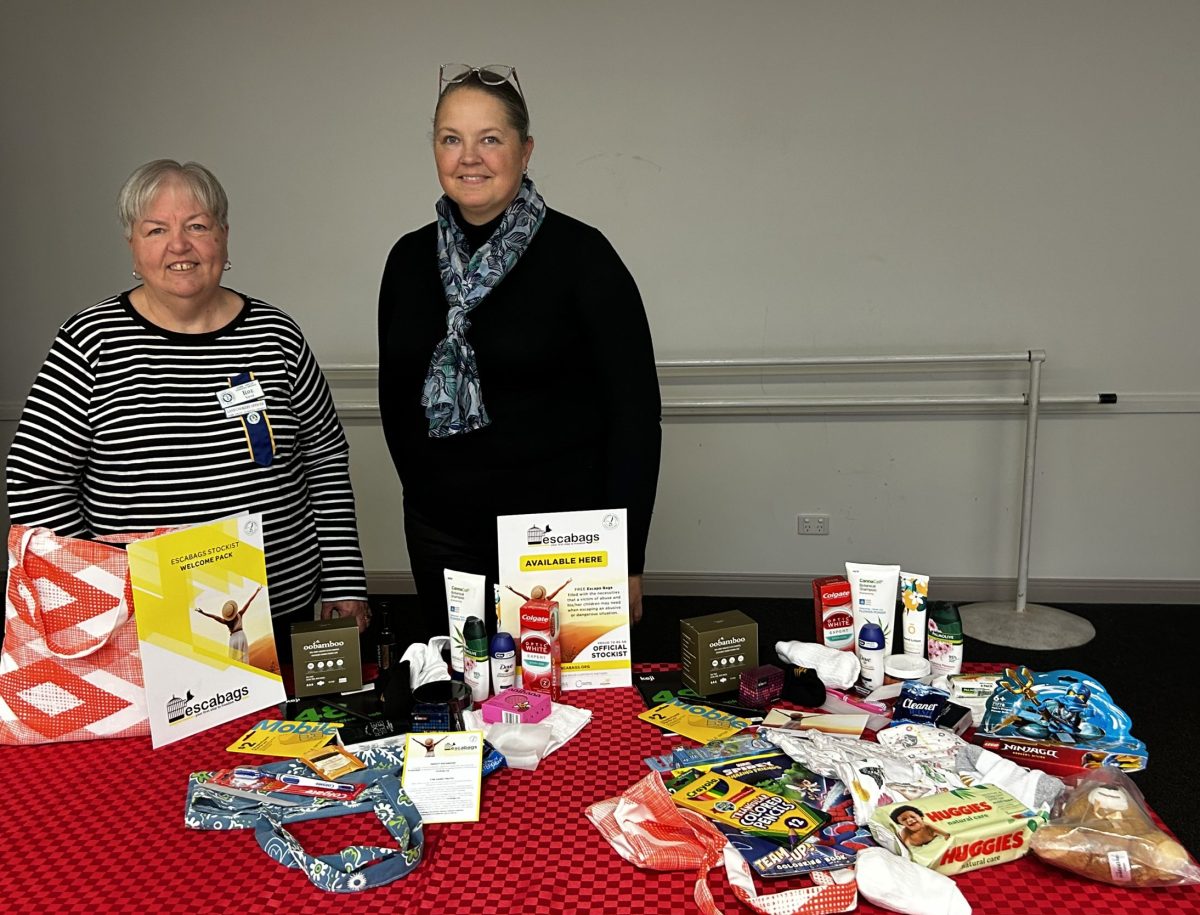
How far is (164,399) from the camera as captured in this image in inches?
66.5

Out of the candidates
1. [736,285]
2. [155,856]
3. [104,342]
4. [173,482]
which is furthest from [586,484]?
[736,285]

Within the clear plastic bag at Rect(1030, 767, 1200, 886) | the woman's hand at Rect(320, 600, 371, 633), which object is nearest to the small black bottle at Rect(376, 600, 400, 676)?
the woman's hand at Rect(320, 600, 371, 633)

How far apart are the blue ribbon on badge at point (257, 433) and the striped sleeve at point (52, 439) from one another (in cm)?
23

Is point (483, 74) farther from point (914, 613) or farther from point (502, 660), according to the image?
point (914, 613)

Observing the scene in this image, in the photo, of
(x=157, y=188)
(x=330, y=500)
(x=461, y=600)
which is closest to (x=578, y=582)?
(x=461, y=600)

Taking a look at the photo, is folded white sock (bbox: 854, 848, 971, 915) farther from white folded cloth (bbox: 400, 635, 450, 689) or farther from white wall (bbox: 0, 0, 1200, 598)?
white wall (bbox: 0, 0, 1200, 598)

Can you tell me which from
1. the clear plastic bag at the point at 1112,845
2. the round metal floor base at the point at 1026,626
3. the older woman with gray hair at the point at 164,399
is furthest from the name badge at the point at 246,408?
the round metal floor base at the point at 1026,626

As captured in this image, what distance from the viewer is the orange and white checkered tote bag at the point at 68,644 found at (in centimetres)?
145

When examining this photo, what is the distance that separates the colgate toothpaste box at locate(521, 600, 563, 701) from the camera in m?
1.61

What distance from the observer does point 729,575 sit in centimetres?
424

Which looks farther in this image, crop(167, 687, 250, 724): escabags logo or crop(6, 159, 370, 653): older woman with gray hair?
crop(6, 159, 370, 653): older woman with gray hair

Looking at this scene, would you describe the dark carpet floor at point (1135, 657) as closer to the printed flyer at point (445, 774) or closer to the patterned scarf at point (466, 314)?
the patterned scarf at point (466, 314)

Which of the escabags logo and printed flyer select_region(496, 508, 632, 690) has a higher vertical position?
printed flyer select_region(496, 508, 632, 690)

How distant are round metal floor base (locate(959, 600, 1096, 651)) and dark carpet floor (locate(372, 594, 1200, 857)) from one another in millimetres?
47
